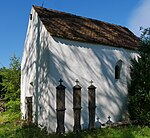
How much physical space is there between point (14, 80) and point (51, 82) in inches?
397

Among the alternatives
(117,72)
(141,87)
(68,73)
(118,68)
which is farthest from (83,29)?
(141,87)

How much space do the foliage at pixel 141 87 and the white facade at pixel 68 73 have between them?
109cm

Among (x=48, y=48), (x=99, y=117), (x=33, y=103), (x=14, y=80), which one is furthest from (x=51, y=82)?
(x=14, y=80)

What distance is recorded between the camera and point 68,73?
15.6m

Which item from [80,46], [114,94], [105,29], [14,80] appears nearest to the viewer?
[80,46]

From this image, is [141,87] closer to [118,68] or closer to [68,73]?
[118,68]

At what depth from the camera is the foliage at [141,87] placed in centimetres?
1658

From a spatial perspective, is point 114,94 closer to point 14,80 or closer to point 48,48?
point 48,48

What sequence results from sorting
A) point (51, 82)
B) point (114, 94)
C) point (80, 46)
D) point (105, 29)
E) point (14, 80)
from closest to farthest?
point (51, 82) → point (80, 46) → point (114, 94) → point (105, 29) → point (14, 80)

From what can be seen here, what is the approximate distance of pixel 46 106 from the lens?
1504cm

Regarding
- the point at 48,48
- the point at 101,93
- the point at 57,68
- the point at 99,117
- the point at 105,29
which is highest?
the point at 105,29

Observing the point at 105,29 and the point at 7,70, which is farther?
the point at 7,70

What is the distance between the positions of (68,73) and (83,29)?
417 centimetres

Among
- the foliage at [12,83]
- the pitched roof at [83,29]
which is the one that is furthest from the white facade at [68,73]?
the foliage at [12,83]
